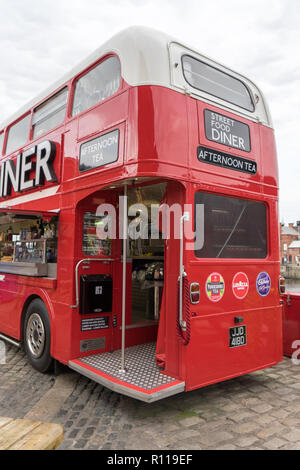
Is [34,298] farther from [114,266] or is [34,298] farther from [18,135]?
[18,135]

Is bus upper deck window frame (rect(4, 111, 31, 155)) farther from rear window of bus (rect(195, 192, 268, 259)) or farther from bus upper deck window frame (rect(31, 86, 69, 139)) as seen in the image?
rear window of bus (rect(195, 192, 268, 259))

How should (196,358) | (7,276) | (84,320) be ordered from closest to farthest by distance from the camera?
(196,358)
(84,320)
(7,276)

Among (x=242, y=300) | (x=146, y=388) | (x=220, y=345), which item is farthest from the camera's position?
(x=242, y=300)

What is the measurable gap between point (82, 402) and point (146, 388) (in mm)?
1084

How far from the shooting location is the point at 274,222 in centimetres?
461

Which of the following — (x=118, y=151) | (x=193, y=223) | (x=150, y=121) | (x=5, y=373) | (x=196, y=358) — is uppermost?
(x=150, y=121)

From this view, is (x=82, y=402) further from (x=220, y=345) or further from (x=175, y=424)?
(x=220, y=345)

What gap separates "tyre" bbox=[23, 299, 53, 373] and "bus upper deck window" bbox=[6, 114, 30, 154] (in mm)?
2820

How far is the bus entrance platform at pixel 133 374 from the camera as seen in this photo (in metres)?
3.26

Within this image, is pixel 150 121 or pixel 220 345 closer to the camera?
pixel 150 121

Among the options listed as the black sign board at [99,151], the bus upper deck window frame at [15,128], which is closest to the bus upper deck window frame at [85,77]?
the black sign board at [99,151]

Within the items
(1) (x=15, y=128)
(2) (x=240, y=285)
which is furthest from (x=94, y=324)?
(1) (x=15, y=128)

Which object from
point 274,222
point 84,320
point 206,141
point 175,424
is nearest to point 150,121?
point 206,141

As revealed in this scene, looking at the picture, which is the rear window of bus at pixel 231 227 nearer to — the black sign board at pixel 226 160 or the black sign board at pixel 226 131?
the black sign board at pixel 226 160
